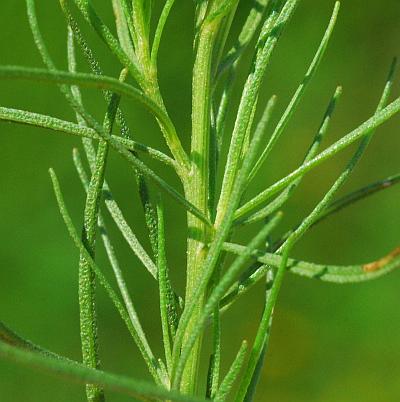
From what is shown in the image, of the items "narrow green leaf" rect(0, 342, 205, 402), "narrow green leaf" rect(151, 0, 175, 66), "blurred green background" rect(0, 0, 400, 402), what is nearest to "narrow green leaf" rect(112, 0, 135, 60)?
"narrow green leaf" rect(151, 0, 175, 66)

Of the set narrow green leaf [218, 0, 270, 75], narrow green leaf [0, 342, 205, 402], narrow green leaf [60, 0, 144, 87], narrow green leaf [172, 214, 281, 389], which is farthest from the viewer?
narrow green leaf [218, 0, 270, 75]

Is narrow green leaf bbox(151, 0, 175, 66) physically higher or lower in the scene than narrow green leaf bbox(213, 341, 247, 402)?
higher

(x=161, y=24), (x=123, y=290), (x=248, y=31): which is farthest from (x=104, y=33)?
(x=123, y=290)

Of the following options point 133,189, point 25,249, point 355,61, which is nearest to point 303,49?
point 355,61

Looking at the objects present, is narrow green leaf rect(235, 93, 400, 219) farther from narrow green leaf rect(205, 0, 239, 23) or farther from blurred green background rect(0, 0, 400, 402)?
blurred green background rect(0, 0, 400, 402)

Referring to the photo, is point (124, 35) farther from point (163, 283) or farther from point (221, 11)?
point (163, 283)

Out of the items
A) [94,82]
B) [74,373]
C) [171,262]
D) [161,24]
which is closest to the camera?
[74,373]
